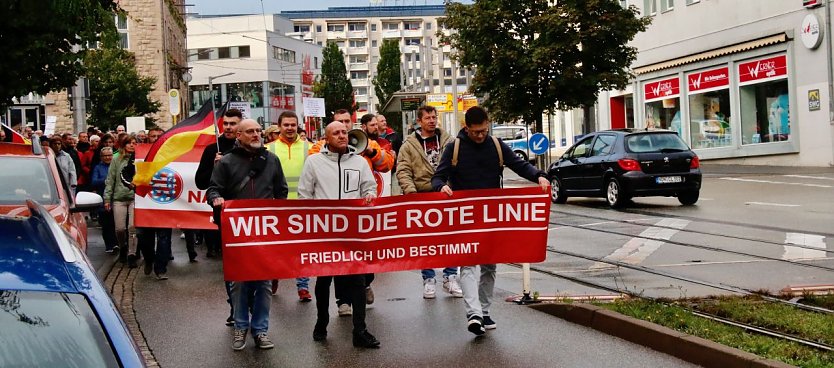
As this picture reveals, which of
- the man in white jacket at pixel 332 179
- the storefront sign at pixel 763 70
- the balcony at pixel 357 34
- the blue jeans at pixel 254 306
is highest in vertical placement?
the balcony at pixel 357 34

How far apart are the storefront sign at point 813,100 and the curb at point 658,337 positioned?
Result: 2572 cm

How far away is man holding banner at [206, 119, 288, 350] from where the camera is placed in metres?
8.73

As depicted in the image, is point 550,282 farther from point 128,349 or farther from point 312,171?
point 128,349

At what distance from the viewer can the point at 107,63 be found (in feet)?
169

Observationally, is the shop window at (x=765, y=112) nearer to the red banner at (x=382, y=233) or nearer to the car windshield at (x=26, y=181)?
the red banner at (x=382, y=233)

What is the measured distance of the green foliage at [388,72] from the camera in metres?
125

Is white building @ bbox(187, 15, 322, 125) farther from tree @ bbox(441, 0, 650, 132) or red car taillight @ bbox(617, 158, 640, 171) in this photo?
red car taillight @ bbox(617, 158, 640, 171)

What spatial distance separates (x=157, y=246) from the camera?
1402 centimetres

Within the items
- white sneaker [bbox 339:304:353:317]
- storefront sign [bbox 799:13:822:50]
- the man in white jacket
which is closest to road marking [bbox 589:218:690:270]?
white sneaker [bbox 339:304:353:317]

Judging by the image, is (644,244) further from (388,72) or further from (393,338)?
(388,72)

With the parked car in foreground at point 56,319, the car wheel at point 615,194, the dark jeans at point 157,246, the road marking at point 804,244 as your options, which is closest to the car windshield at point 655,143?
the car wheel at point 615,194

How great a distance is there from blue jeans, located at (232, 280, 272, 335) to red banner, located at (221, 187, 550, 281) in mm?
276

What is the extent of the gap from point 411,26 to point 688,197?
153 metres

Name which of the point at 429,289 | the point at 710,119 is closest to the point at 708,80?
the point at 710,119
